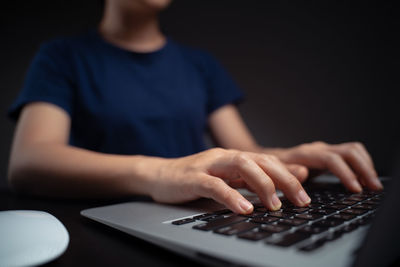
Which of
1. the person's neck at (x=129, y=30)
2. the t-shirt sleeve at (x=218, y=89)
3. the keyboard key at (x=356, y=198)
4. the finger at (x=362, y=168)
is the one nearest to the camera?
the keyboard key at (x=356, y=198)

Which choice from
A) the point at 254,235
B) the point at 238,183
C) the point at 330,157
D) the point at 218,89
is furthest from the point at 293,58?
the point at 254,235

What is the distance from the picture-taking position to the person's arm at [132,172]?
Answer: 0.38m

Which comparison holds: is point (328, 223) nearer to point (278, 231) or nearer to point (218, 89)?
point (278, 231)

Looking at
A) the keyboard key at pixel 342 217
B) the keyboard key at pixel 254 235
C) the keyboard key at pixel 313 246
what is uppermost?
the keyboard key at pixel 313 246

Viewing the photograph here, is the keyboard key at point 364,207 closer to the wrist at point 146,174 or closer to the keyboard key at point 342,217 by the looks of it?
the keyboard key at point 342,217

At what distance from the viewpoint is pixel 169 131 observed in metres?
0.95

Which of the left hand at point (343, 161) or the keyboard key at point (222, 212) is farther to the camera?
the left hand at point (343, 161)

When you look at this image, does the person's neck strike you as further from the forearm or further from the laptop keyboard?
the laptop keyboard

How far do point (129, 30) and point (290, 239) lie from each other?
3.01 ft

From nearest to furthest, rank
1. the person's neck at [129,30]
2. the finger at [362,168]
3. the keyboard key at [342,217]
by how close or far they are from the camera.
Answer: the keyboard key at [342,217], the finger at [362,168], the person's neck at [129,30]

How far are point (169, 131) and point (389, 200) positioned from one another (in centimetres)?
79

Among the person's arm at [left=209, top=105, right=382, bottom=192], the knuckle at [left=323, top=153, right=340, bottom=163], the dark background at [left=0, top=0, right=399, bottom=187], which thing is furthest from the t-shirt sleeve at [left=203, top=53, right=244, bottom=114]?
the knuckle at [left=323, top=153, right=340, bottom=163]

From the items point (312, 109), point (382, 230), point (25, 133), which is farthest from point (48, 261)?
point (312, 109)

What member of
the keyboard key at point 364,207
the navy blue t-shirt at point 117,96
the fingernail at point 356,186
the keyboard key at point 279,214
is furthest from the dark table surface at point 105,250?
the navy blue t-shirt at point 117,96
